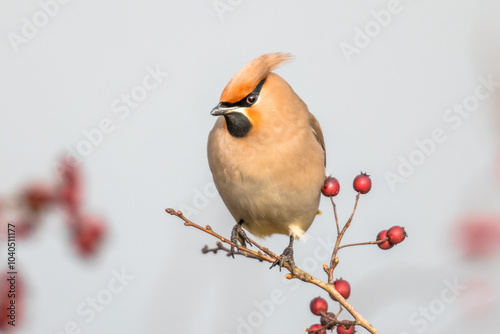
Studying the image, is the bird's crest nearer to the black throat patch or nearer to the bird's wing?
the black throat patch

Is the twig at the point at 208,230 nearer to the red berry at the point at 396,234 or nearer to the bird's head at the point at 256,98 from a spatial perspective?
the red berry at the point at 396,234

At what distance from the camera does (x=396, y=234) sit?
121 inches

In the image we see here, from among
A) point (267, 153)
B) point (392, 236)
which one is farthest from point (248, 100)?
point (392, 236)

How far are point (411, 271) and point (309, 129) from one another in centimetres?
125

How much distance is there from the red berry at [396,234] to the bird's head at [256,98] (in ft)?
2.95

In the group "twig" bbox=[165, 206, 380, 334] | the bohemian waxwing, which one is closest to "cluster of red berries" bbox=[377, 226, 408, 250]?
"twig" bbox=[165, 206, 380, 334]

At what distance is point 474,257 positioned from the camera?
11.0 feet

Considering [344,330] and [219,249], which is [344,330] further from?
[219,249]

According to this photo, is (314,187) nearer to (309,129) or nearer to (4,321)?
(309,129)

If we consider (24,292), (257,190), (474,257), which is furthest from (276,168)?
(24,292)

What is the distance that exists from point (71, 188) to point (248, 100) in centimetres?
93

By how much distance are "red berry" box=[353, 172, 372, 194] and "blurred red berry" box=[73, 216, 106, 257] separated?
49.1 inches

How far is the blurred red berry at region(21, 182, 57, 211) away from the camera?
10.7ft

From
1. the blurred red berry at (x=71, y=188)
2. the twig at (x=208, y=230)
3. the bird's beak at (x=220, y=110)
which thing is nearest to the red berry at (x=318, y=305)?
the twig at (x=208, y=230)
